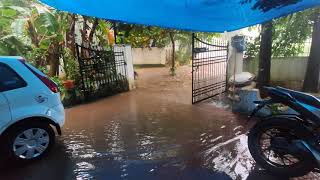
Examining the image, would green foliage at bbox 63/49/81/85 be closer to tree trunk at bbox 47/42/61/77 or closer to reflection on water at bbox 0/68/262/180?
tree trunk at bbox 47/42/61/77

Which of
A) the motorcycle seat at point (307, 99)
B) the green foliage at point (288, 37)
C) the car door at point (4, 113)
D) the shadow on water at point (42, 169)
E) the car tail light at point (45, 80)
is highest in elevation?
the green foliage at point (288, 37)

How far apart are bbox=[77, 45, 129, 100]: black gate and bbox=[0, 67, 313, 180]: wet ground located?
2.91 feet

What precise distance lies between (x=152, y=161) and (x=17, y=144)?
Answer: 2.05 m

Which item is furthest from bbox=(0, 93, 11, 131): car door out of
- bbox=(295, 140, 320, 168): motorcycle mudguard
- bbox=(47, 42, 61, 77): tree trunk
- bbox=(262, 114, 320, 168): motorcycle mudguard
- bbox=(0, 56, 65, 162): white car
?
bbox=(47, 42, 61, 77): tree trunk

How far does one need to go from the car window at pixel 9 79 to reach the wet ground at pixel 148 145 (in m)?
1.21

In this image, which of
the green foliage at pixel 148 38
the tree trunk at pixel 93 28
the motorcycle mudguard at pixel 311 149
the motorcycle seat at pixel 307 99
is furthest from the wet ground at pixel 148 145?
the green foliage at pixel 148 38

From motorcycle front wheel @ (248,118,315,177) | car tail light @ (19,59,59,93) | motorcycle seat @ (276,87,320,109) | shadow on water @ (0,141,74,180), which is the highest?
car tail light @ (19,59,59,93)

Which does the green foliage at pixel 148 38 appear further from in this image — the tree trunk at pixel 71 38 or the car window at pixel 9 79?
the car window at pixel 9 79

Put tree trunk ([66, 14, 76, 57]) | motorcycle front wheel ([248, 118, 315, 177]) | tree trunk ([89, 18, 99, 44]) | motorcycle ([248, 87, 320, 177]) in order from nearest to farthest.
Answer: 1. motorcycle ([248, 87, 320, 177])
2. motorcycle front wheel ([248, 118, 315, 177])
3. tree trunk ([66, 14, 76, 57])
4. tree trunk ([89, 18, 99, 44])

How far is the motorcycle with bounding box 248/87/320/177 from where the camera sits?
371 cm

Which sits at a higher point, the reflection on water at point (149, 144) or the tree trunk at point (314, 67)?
the tree trunk at point (314, 67)

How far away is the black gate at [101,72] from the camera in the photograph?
9.05 meters

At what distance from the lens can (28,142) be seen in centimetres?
463

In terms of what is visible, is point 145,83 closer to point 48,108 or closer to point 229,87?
point 229,87
